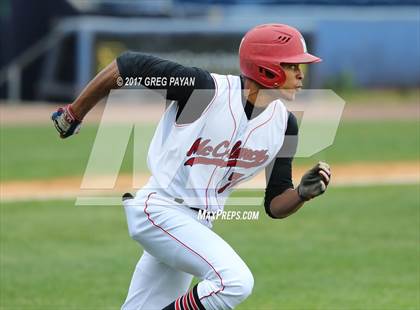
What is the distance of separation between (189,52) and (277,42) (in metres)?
21.5

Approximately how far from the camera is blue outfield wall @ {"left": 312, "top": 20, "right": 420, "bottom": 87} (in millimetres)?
30156

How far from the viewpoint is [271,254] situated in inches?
411

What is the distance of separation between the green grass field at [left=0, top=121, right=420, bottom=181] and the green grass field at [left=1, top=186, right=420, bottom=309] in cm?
353

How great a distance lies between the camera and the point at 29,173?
54.8 feet

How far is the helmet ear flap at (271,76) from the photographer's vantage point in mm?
5727

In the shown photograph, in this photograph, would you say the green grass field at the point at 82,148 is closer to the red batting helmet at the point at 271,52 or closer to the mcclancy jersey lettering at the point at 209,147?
the mcclancy jersey lettering at the point at 209,147

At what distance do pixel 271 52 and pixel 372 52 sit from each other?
84.2 feet

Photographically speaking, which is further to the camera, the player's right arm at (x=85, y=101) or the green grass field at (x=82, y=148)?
the green grass field at (x=82, y=148)

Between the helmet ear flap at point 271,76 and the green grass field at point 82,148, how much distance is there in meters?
9.94

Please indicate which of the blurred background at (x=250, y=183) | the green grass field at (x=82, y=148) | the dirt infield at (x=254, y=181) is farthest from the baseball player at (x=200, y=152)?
the green grass field at (x=82, y=148)

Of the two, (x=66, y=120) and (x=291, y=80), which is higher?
(x=291, y=80)

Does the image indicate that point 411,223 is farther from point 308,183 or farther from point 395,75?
point 395,75

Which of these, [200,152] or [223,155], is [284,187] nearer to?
[223,155]

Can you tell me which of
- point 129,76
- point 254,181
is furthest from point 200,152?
point 254,181
